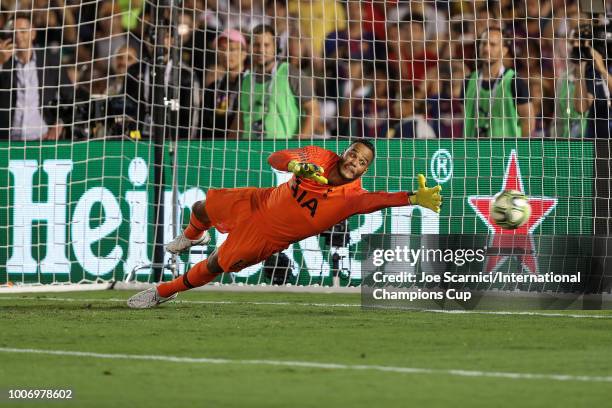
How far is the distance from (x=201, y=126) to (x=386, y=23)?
2.82 m

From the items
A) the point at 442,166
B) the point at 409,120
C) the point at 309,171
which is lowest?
the point at 309,171

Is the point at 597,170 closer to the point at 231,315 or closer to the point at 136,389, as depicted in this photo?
the point at 231,315

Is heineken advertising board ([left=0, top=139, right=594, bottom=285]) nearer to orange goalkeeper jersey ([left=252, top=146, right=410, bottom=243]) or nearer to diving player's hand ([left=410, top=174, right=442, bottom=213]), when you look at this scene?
orange goalkeeper jersey ([left=252, top=146, right=410, bottom=243])

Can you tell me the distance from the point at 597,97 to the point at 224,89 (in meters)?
4.85

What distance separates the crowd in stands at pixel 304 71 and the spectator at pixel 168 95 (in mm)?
22

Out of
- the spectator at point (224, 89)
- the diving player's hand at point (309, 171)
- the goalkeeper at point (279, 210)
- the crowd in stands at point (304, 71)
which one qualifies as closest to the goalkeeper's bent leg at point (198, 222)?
the goalkeeper at point (279, 210)

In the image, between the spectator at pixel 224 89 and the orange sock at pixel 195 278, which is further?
the spectator at pixel 224 89

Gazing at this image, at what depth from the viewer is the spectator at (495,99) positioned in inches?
643

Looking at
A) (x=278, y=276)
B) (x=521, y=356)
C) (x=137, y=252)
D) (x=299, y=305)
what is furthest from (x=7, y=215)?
(x=521, y=356)

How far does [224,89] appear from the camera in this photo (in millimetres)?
Result: 17031

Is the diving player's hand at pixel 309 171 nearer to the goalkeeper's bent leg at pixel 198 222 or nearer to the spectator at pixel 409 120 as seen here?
the goalkeeper's bent leg at pixel 198 222

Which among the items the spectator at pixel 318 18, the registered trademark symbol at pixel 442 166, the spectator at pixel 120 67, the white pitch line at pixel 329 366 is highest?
the spectator at pixel 318 18

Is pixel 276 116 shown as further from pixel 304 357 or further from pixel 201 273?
pixel 304 357

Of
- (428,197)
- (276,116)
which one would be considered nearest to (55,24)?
(276,116)
